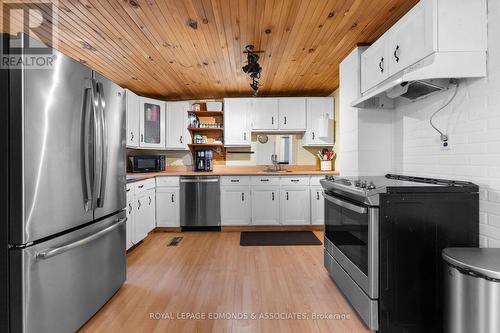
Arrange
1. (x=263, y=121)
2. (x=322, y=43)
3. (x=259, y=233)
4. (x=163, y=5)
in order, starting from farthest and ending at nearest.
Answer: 1. (x=263, y=121)
2. (x=259, y=233)
3. (x=322, y=43)
4. (x=163, y=5)

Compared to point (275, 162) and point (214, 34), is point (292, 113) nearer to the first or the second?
point (275, 162)

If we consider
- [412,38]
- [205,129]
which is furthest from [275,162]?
[412,38]

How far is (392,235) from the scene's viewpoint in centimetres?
162

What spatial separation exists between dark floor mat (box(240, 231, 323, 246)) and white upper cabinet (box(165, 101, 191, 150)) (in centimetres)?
198

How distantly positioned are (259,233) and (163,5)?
3.29 metres

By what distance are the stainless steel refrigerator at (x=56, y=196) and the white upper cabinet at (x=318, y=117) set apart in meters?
3.28

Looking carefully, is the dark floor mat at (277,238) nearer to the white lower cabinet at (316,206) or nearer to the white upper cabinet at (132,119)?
the white lower cabinet at (316,206)

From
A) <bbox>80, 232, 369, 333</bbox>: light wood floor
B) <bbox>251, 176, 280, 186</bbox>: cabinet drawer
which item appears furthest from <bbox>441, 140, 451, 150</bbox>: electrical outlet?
<bbox>251, 176, 280, 186</bbox>: cabinet drawer

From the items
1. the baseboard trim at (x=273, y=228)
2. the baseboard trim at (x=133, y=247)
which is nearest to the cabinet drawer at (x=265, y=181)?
the baseboard trim at (x=273, y=228)

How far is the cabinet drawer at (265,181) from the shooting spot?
13.8ft

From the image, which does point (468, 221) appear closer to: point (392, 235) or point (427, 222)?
point (427, 222)

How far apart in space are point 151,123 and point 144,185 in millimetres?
1267

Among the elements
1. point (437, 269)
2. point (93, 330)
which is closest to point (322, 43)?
point (437, 269)

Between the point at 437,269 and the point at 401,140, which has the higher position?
the point at 401,140
